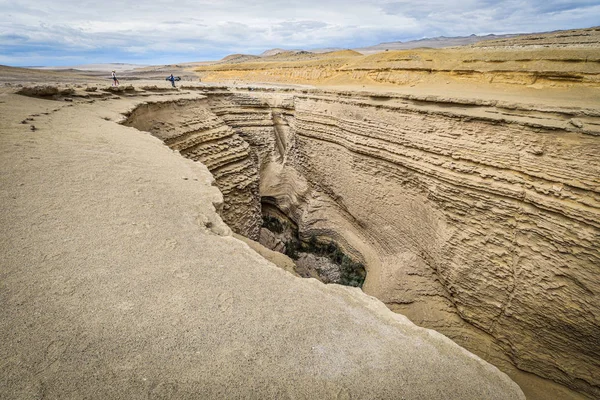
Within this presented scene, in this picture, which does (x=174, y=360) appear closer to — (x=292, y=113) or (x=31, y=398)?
(x=31, y=398)

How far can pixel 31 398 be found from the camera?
1586mm

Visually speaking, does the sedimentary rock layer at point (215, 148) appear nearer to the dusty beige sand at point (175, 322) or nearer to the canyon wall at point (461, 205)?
the canyon wall at point (461, 205)

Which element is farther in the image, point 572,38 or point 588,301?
point 572,38

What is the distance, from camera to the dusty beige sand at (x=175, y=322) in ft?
5.99

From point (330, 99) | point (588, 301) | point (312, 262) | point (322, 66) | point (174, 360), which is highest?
point (322, 66)

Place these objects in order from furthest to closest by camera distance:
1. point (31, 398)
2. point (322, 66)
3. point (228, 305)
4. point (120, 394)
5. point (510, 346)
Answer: point (322, 66), point (510, 346), point (228, 305), point (120, 394), point (31, 398)

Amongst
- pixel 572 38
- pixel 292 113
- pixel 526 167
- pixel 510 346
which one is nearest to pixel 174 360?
pixel 526 167

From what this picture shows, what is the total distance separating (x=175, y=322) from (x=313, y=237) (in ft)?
31.9

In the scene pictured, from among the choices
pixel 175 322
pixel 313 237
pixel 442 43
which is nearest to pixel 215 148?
pixel 313 237

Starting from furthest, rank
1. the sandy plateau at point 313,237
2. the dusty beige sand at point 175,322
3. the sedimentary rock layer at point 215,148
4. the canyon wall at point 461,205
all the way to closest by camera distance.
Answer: the sedimentary rock layer at point 215,148
the canyon wall at point 461,205
the sandy plateau at point 313,237
the dusty beige sand at point 175,322

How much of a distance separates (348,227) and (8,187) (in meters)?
8.86

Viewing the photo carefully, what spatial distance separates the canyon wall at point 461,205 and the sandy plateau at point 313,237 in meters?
0.04

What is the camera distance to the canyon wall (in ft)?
17.5

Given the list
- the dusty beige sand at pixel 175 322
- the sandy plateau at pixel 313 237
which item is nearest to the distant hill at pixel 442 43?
the sandy plateau at pixel 313 237
